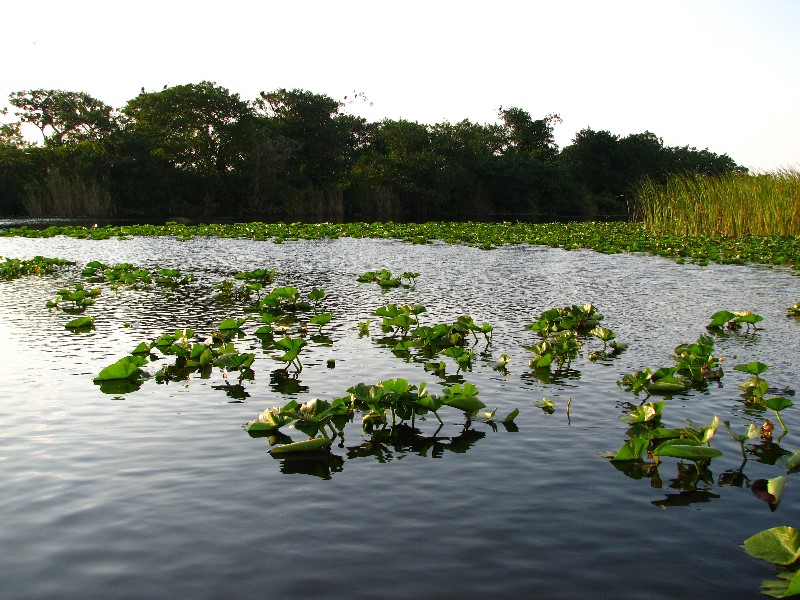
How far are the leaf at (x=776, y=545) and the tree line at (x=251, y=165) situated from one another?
4873cm

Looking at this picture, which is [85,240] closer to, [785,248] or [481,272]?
[481,272]

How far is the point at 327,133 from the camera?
66.0m

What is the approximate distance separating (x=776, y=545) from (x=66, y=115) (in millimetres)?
68306

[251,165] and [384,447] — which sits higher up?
[251,165]

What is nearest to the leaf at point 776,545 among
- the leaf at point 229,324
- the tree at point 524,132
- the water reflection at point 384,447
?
the water reflection at point 384,447

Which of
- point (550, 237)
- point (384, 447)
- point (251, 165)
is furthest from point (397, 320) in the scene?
point (251, 165)

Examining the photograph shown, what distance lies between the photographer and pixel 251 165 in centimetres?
5928

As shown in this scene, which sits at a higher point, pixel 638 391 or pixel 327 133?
pixel 327 133

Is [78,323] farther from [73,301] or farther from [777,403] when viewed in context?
[777,403]

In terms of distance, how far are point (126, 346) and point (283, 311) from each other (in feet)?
10.8

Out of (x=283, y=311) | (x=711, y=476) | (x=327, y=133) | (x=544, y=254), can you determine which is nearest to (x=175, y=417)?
(x=711, y=476)

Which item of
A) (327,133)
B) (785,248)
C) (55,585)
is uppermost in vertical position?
(327,133)

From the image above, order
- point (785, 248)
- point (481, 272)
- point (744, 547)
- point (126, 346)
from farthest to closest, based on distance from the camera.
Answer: point (785, 248), point (481, 272), point (126, 346), point (744, 547)

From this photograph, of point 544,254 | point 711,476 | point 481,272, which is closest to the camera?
point 711,476
